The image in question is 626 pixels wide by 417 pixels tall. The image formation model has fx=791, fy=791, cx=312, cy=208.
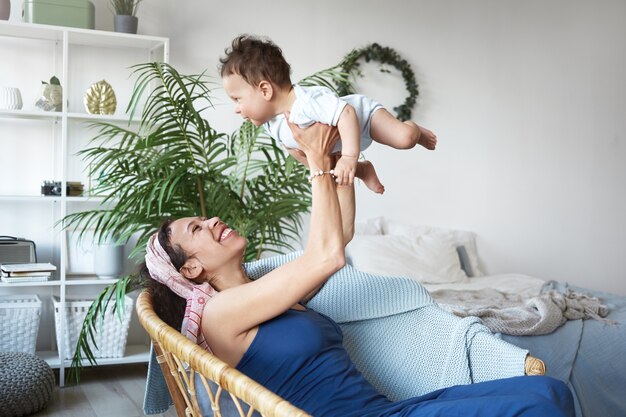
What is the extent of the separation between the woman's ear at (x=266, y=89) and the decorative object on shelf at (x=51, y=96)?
2584 mm

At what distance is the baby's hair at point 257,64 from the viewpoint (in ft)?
6.40

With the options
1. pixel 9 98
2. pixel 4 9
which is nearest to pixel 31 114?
pixel 9 98

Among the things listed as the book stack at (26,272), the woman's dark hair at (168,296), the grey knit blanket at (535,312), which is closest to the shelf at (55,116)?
the book stack at (26,272)

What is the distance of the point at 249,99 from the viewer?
1972 millimetres

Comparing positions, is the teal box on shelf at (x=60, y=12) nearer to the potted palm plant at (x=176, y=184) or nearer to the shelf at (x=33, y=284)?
the potted palm plant at (x=176, y=184)

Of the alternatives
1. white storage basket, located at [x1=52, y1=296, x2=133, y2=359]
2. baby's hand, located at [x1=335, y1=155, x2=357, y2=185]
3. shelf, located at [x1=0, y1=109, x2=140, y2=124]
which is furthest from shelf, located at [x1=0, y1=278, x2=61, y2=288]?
baby's hand, located at [x1=335, y1=155, x2=357, y2=185]

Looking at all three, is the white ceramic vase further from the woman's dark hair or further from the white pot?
the woman's dark hair

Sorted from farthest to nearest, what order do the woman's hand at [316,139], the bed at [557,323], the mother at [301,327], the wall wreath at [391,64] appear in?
1. the wall wreath at [391,64]
2. the bed at [557,323]
3. the woman's hand at [316,139]
4. the mother at [301,327]

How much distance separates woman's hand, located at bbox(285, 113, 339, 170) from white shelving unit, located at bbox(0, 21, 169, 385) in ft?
8.30

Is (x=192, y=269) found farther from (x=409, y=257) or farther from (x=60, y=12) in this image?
(x=409, y=257)

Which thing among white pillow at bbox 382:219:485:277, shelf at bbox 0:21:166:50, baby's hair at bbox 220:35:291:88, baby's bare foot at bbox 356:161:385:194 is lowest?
white pillow at bbox 382:219:485:277

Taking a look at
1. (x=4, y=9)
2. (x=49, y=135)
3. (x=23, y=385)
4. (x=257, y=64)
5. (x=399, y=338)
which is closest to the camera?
(x=257, y=64)

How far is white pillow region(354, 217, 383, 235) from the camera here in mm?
5012

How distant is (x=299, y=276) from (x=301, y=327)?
17 cm
